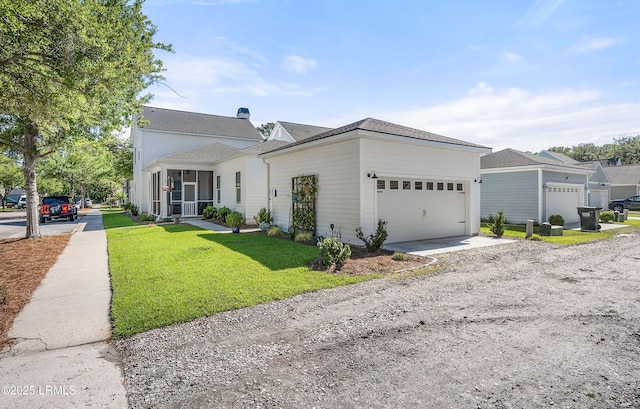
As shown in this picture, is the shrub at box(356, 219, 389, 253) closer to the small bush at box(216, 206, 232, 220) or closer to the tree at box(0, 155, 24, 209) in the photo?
the small bush at box(216, 206, 232, 220)

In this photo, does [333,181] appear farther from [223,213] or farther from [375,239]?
[223,213]

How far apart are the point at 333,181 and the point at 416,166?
9.78ft

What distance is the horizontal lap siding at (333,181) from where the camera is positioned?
9.64 metres

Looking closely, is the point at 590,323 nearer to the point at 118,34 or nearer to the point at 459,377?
the point at 459,377

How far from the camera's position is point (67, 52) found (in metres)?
4.96

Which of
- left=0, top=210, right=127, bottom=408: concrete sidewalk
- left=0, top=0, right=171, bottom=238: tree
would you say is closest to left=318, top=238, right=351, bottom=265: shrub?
left=0, top=210, right=127, bottom=408: concrete sidewalk

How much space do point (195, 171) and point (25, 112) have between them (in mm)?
13897

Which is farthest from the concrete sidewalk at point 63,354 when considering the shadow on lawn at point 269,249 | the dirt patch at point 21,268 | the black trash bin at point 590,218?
the black trash bin at point 590,218

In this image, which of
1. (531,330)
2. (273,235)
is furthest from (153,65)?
(531,330)

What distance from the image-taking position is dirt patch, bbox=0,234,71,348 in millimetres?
4750

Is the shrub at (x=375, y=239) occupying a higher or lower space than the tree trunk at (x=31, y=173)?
lower

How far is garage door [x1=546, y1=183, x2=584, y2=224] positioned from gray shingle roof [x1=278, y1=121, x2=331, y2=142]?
52.1ft

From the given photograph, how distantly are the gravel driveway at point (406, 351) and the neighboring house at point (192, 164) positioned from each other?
11654mm

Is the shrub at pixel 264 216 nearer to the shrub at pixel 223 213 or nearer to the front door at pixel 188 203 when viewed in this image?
the shrub at pixel 223 213
